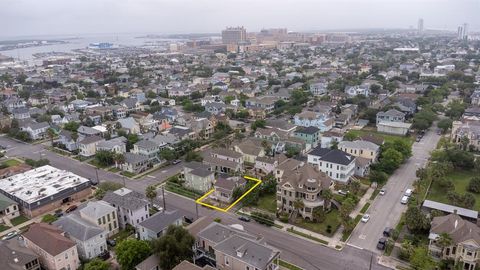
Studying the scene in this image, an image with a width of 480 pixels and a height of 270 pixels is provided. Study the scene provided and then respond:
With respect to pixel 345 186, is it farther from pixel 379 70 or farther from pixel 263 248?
pixel 379 70

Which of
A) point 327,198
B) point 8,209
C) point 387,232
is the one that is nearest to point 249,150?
point 327,198

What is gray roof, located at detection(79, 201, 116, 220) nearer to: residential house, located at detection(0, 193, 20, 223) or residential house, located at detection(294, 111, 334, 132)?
residential house, located at detection(0, 193, 20, 223)

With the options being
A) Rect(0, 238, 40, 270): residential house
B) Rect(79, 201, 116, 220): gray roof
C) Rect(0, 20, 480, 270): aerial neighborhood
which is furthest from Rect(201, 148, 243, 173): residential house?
Rect(0, 238, 40, 270): residential house

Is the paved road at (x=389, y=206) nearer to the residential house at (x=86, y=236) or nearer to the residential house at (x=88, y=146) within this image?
the residential house at (x=86, y=236)

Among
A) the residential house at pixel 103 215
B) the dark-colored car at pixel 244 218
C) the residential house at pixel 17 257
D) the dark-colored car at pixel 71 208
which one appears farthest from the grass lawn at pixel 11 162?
the dark-colored car at pixel 244 218

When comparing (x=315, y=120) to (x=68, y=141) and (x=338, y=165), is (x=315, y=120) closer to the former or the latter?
(x=338, y=165)
